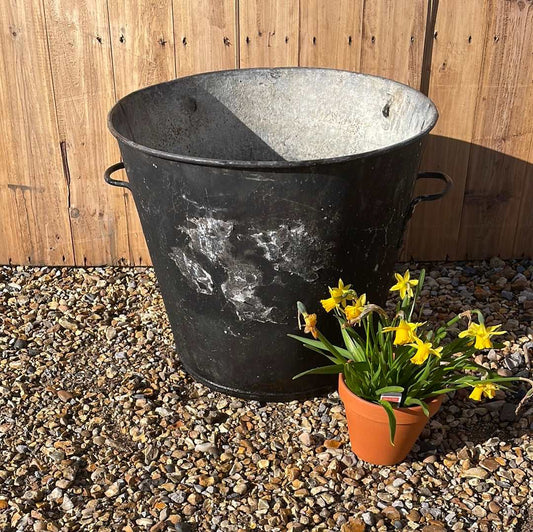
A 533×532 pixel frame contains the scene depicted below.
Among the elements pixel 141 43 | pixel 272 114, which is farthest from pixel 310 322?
pixel 141 43

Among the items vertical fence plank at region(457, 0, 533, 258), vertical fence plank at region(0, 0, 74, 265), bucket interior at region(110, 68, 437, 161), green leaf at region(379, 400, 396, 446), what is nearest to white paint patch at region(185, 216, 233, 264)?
bucket interior at region(110, 68, 437, 161)

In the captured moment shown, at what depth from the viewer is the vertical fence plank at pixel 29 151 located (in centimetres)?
317

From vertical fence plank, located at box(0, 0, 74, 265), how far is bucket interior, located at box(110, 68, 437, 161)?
0.69 metres

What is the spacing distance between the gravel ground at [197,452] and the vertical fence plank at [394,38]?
1.03m

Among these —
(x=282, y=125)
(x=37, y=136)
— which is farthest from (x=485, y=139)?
(x=37, y=136)

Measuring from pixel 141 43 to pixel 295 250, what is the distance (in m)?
1.31

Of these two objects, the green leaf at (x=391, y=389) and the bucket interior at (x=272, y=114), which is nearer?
the green leaf at (x=391, y=389)

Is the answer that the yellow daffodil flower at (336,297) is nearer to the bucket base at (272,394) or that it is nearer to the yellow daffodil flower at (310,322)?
the yellow daffodil flower at (310,322)

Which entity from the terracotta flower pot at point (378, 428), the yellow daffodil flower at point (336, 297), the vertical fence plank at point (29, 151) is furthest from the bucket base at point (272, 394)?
the vertical fence plank at point (29, 151)

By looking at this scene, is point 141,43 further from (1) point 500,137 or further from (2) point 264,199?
(1) point 500,137

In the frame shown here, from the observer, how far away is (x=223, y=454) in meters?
2.54

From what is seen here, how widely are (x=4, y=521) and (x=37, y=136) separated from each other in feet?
5.55

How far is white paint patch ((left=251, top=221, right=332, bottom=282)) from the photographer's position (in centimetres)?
233

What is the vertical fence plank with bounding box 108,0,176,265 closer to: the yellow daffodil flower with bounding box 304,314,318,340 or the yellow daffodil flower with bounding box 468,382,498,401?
the yellow daffodil flower with bounding box 304,314,318,340
